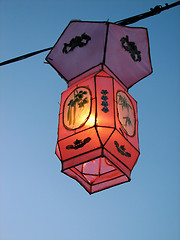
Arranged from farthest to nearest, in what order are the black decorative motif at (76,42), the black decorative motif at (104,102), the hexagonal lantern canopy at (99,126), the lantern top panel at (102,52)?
the black decorative motif at (76,42), the lantern top panel at (102,52), the black decorative motif at (104,102), the hexagonal lantern canopy at (99,126)

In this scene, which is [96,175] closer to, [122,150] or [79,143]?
[122,150]

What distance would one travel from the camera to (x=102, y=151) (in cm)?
416

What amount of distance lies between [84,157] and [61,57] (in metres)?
1.83

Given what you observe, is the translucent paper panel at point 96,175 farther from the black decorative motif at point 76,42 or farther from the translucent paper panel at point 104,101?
the black decorative motif at point 76,42

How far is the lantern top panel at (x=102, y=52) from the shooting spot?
488 centimetres

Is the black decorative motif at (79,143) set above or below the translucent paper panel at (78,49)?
below

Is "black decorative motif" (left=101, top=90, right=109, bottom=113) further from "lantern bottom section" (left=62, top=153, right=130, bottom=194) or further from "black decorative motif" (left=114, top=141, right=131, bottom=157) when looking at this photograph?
"lantern bottom section" (left=62, top=153, right=130, bottom=194)

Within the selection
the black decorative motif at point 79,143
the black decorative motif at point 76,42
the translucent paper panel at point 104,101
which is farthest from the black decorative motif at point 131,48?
the black decorative motif at point 79,143

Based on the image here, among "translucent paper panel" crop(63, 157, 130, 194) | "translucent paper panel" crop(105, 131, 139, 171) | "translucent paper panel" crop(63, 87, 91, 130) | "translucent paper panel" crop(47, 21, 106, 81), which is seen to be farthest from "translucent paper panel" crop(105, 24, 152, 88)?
"translucent paper panel" crop(63, 157, 130, 194)

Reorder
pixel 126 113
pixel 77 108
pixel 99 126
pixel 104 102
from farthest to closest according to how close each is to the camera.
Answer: pixel 126 113
pixel 77 108
pixel 104 102
pixel 99 126

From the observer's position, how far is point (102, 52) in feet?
15.9

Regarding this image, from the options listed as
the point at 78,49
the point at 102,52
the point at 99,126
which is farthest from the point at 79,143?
the point at 78,49

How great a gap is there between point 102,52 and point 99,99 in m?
0.76

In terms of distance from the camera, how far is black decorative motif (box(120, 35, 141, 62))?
5.08 meters
